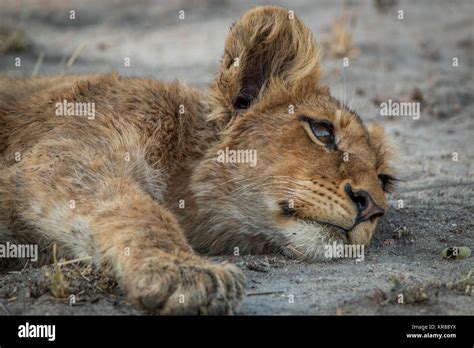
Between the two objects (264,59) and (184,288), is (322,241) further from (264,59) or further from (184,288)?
(264,59)

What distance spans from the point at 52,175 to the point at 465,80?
23.2ft

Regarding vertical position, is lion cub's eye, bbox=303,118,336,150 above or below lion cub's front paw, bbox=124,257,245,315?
above

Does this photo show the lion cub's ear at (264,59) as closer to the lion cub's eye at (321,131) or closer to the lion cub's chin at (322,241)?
the lion cub's eye at (321,131)

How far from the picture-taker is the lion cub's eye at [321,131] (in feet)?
17.8

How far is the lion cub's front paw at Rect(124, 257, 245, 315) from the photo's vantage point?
3992mm

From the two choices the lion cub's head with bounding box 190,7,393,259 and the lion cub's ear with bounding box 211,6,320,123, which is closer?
the lion cub's head with bounding box 190,7,393,259

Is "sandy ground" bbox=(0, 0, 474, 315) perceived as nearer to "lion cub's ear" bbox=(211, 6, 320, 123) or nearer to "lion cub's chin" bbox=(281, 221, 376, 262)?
"lion cub's chin" bbox=(281, 221, 376, 262)

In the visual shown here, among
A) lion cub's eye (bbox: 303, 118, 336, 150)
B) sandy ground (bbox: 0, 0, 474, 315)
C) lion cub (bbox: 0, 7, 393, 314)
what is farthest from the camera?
lion cub's eye (bbox: 303, 118, 336, 150)

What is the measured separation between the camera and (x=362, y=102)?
8.64 metres

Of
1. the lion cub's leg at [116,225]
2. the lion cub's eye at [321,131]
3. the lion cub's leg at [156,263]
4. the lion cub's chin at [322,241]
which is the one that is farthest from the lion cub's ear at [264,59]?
the lion cub's leg at [156,263]

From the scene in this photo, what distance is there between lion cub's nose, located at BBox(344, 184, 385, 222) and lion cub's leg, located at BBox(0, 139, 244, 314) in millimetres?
1084

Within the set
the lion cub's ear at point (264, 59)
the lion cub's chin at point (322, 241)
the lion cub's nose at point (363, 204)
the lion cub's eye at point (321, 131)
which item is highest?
the lion cub's ear at point (264, 59)

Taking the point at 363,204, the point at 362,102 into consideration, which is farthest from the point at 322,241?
the point at 362,102

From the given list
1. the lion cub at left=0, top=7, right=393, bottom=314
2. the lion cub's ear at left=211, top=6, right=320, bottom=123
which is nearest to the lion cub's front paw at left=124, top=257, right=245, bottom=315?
the lion cub at left=0, top=7, right=393, bottom=314
